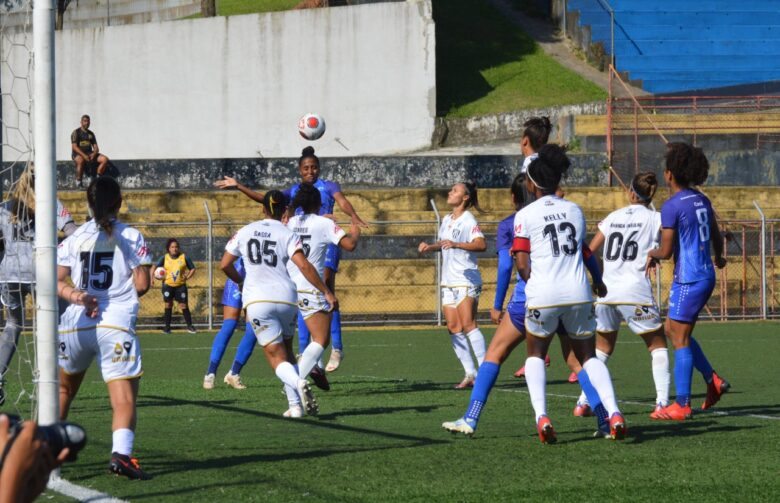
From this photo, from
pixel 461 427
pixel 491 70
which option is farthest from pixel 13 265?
pixel 491 70

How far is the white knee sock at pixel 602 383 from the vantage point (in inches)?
321

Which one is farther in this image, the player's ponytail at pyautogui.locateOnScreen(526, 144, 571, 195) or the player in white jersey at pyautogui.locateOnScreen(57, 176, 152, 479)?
the player's ponytail at pyautogui.locateOnScreen(526, 144, 571, 195)

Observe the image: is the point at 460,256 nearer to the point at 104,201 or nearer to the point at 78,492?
the point at 104,201

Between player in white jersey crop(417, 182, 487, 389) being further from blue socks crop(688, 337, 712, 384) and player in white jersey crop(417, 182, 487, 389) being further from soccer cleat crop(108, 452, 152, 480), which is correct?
soccer cleat crop(108, 452, 152, 480)

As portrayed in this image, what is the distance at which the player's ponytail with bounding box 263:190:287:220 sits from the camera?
9766 millimetres

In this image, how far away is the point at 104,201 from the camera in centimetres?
723

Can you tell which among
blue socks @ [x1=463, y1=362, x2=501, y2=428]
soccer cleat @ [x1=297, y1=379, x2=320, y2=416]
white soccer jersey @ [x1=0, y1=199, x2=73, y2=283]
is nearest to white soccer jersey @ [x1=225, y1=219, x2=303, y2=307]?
soccer cleat @ [x1=297, y1=379, x2=320, y2=416]

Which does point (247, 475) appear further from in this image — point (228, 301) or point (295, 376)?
point (228, 301)

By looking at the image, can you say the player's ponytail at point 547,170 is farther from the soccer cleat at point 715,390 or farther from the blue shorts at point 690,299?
the soccer cleat at point 715,390

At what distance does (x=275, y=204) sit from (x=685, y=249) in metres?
3.21

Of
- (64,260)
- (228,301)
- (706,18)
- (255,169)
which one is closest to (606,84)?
(706,18)

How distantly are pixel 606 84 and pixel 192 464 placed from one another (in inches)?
1084

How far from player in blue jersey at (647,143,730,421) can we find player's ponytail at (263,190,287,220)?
2.94 m

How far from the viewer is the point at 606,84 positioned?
110ft
